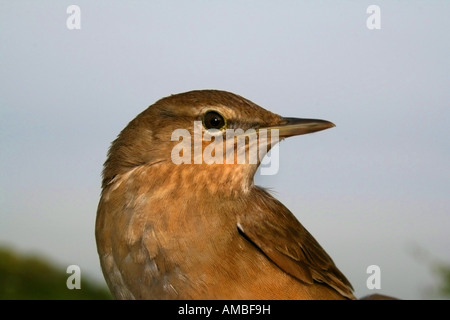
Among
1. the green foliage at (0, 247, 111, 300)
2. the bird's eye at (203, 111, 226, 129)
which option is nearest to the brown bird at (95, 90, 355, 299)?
the bird's eye at (203, 111, 226, 129)

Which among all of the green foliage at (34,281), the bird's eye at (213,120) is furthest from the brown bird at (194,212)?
the green foliage at (34,281)

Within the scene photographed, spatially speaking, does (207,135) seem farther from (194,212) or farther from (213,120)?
(194,212)

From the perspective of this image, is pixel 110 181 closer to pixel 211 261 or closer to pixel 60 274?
pixel 211 261

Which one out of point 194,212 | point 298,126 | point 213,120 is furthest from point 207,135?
point 298,126

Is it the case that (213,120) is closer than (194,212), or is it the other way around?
(194,212)

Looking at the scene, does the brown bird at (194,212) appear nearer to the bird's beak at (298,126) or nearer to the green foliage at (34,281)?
the bird's beak at (298,126)

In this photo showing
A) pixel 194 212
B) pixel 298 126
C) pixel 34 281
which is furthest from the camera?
pixel 34 281
